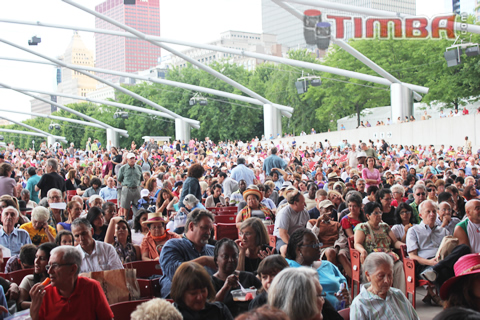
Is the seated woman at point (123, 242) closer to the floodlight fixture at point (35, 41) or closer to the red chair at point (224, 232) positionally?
the red chair at point (224, 232)

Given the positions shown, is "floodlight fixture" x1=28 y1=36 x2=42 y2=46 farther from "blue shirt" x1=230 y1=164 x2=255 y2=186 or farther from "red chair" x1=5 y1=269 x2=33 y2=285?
"red chair" x1=5 y1=269 x2=33 y2=285

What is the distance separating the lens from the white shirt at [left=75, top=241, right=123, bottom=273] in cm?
566

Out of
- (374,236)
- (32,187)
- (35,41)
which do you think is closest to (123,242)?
(374,236)

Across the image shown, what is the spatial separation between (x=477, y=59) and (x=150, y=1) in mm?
71258

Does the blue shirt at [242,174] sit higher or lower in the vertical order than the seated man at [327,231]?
higher

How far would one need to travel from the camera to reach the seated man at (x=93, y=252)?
568 centimetres

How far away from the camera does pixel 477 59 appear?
42.8m

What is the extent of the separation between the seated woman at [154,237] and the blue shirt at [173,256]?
1.70m

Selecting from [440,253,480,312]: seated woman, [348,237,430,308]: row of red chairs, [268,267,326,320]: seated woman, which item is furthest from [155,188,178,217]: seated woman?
[440,253,480,312]: seated woman

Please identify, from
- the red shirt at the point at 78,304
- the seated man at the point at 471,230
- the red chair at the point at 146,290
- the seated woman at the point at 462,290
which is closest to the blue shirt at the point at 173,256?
the red chair at the point at 146,290

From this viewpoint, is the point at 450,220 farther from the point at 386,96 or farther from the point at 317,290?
the point at 386,96

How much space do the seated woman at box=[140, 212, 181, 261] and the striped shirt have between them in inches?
129

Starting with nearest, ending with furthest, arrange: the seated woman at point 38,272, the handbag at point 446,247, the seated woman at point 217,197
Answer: the seated woman at point 38,272 < the handbag at point 446,247 < the seated woman at point 217,197

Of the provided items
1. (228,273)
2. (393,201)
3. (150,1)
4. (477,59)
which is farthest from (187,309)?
(150,1)
